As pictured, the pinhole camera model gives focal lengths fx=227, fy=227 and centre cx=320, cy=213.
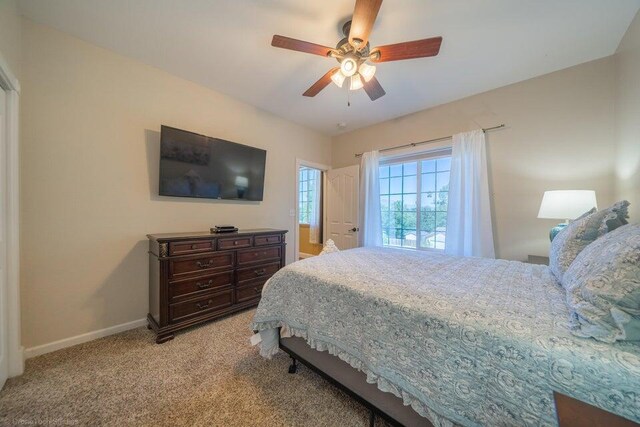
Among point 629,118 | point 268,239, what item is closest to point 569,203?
point 629,118

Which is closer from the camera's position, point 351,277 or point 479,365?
point 479,365

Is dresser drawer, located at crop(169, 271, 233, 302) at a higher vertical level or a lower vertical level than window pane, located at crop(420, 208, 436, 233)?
lower

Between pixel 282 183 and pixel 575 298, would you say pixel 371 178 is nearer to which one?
pixel 282 183

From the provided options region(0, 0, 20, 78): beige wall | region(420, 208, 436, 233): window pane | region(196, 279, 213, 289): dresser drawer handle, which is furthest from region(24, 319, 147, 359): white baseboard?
region(420, 208, 436, 233): window pane

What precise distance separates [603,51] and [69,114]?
4.96 metres

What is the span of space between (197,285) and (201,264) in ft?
0.70

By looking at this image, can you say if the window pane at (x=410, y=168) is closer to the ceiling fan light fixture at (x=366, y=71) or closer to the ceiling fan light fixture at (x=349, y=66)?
the ceiling fan light fixture at (x=366, y=71)

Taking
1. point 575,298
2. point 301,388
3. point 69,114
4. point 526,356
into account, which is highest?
point 69,114

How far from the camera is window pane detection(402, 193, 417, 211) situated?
3612 mm

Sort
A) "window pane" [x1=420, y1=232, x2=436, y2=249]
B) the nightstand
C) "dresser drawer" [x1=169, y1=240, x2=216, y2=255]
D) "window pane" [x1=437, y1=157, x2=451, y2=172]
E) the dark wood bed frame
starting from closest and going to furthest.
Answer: the dark wood bed frame
"dresser drawer" [x1=169, y1=240, x2=216, y2=255]
the nightstand
"window pane" [x1=437, y1=157, x2=451, y2=172]
"window pane" [x1=420, y1=232, x2=436, y2=249]

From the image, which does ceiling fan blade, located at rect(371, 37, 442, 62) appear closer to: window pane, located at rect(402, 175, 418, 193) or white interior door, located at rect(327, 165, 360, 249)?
window pane, located at rect(402, 175, 418, 193)

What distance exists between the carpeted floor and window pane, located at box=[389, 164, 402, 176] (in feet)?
10.2

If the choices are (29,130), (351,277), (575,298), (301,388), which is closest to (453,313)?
(575,298)

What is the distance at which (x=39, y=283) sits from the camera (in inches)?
75.1
